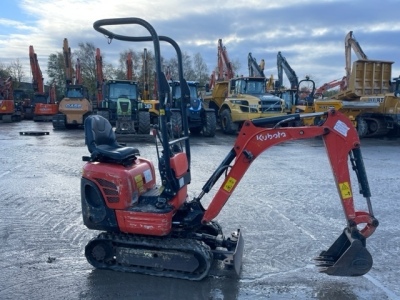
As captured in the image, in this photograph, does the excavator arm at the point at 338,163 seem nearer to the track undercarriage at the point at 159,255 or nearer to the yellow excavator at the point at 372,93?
the track undercarriage at the point at 159,255

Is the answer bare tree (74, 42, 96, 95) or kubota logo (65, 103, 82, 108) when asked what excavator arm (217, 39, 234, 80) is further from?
bare tree (74, 42, 96, 95)

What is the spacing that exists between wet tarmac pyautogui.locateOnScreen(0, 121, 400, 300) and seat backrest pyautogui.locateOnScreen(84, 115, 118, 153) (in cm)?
131

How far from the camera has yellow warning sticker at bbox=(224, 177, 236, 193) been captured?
461 centimetres

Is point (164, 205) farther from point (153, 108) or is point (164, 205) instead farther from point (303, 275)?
point (153, 108)

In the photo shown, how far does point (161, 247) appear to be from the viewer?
4570 millimetres

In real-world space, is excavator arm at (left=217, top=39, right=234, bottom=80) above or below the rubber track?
above

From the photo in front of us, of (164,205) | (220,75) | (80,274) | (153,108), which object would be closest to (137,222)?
(164,205)

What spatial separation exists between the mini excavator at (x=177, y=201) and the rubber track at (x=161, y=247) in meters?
0.01

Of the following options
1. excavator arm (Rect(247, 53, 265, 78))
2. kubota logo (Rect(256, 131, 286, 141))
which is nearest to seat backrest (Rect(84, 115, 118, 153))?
kubota logo (Rect(256, 131, 286, 141))

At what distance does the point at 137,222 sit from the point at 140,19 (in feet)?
6.68

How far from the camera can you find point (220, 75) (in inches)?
1120

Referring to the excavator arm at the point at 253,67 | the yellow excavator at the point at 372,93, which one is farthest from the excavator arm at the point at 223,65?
the yellow excavator at the point at 372,93

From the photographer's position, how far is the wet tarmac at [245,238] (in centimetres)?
433

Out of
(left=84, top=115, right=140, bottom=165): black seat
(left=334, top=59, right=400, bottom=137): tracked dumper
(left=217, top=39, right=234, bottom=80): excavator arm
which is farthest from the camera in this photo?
(left=217, top=39, right=234, bottom=80): excavator arm
